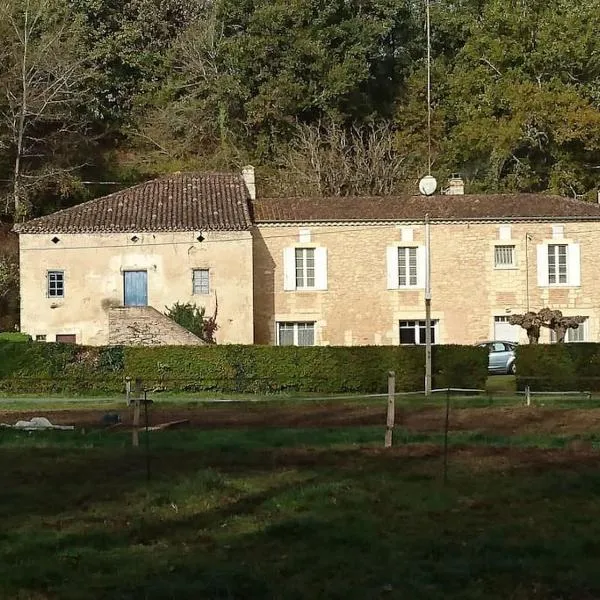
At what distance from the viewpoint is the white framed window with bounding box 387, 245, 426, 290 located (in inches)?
1629

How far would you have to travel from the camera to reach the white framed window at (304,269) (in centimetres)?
4144

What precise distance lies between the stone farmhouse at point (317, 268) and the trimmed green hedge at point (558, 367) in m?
9.88

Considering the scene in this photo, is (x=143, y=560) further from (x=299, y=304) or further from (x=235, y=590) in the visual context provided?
(x=299, y=304)

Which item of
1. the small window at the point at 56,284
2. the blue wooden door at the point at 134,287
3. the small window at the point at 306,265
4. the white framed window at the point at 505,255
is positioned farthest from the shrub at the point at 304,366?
the white framed window at the point at 505,255

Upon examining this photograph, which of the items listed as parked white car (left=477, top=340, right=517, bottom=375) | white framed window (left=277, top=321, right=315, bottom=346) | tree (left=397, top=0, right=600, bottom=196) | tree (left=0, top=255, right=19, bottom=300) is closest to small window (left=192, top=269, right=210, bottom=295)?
white framed window (left=277, top=321, right=315, bottom=346)

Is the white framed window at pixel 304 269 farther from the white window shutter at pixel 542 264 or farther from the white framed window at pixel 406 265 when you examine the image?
the white window shutter at pixel 542 264

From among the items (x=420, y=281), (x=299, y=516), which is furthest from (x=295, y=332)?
(x=299, y=516)

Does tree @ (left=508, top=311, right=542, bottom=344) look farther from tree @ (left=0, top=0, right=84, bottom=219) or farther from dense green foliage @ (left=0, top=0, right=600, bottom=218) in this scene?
tree @ (left=0, top=0, right=84, bottom=219)

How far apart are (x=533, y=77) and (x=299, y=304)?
19.4m

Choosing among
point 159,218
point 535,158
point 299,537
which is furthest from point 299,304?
point 299,537

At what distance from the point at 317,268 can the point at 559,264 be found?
29.4 feet

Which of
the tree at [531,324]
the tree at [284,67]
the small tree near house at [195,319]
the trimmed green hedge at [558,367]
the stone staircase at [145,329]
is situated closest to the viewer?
the trimmed green hedge at [558,367]

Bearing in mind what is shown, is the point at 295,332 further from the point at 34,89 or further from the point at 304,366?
the point at 34,89

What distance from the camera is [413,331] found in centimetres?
4175
